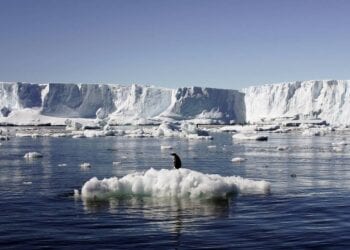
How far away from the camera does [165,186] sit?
20.0 meters

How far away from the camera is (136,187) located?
20.2 metres

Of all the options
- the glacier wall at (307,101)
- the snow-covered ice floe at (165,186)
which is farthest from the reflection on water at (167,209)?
the glacier wall at (307,101)

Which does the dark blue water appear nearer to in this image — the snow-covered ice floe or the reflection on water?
the reflection on water

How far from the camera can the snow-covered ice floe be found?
19.6 meters

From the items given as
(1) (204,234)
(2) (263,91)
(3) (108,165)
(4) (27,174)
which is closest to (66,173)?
(4) (27,174)

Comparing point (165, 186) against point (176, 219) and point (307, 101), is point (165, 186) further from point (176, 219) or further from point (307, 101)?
point (307, 101)

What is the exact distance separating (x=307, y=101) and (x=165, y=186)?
558 ft

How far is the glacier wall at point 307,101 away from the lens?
172125 mm

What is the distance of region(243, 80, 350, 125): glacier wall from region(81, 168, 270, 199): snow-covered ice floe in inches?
6086

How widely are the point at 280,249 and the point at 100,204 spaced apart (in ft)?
26.4

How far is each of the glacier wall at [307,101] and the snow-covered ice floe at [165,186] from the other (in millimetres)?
154592

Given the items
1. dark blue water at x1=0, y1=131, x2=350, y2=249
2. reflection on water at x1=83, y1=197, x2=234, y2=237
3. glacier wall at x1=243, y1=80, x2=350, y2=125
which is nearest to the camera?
dark blue water at x1=0, y1=131, x2=350, y2=249

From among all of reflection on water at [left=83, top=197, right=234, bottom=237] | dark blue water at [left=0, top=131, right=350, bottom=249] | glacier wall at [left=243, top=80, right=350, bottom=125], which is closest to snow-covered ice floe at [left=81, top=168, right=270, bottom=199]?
reflection on water at [left=83, top=197, right=234, bottom=237]

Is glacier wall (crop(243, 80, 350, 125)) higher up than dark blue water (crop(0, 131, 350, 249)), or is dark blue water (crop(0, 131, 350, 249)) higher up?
glacier wall (crop(243, 80, 350, 125))
